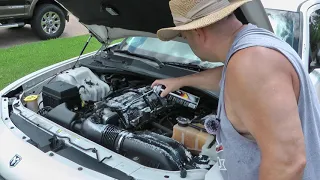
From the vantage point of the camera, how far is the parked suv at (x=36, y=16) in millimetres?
7734

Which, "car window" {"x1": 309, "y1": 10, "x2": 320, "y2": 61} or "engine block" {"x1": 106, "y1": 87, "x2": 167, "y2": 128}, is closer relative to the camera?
"engine block" {"x1": 106, "y1": 87, "x2": 167, "y2": 128}

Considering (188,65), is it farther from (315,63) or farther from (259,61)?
(259,61)

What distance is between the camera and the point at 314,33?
314cm

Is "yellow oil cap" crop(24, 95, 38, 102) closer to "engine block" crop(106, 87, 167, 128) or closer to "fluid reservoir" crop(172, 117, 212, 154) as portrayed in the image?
"engine block" crop(106, 87, 167, 128)

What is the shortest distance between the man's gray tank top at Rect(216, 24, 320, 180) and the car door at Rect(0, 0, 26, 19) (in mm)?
7211

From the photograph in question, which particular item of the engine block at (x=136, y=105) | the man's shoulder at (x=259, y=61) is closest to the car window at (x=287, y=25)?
the engine block at (x=136, y=105)

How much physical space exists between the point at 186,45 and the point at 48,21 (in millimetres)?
6034

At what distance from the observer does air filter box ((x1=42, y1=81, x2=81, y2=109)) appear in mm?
2668

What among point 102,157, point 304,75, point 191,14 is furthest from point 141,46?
point 304,75

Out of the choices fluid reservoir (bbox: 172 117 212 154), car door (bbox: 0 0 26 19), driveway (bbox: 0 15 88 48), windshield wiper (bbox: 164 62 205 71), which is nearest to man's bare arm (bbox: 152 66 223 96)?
fluid reservoir (bbox: 172 117 212 154)

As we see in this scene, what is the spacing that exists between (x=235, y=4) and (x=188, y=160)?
0.96 m

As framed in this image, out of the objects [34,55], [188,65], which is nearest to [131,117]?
[188,65]

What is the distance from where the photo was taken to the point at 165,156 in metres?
2.05

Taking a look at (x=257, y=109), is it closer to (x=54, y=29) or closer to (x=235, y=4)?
(x=235, y=4)
